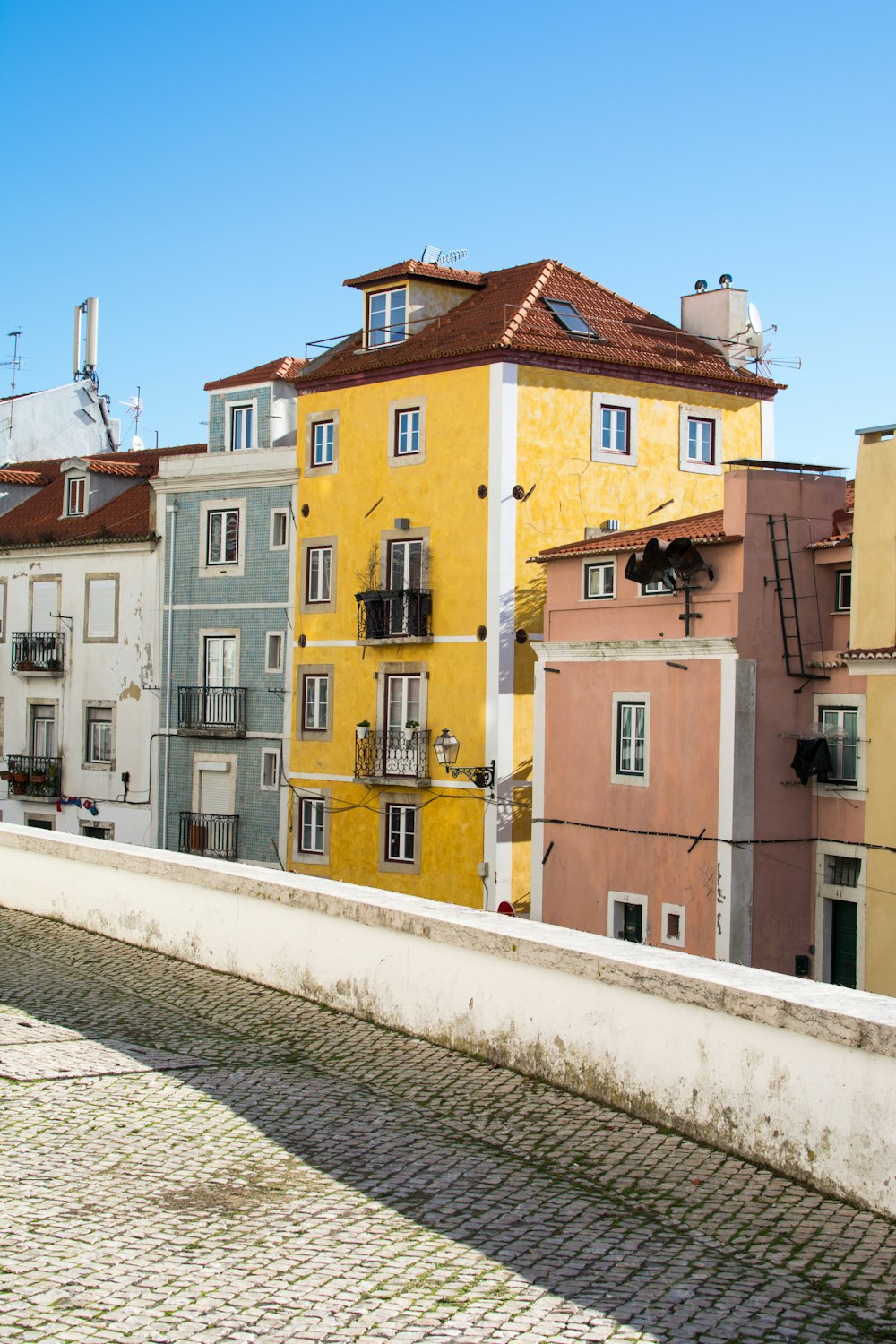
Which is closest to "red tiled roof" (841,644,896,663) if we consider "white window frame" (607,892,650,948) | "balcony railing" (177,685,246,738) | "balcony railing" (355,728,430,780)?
"white window frame" (607,892,650,948)

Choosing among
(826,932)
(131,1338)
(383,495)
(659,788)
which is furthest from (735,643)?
(131,1338)

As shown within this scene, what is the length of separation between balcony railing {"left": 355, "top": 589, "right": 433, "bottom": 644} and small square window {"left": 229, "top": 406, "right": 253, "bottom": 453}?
19.8 ft

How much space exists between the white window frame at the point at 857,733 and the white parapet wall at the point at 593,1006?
15.8 m

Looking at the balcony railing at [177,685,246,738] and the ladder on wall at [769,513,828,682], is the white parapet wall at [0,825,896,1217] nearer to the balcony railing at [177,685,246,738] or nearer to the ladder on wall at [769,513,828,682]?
the ladder on wall at [769,513,828,682]

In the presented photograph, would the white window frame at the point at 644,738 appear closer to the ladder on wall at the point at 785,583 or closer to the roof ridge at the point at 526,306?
the ladder on wall at the point at 785,583

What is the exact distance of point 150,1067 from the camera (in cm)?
925

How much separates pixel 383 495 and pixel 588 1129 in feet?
91.7

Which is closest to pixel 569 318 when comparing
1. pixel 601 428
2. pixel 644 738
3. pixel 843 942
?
pixel 601 428

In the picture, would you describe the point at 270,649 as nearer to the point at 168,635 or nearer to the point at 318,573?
the point at 318,573

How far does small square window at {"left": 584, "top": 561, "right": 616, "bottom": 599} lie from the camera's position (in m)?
29.5

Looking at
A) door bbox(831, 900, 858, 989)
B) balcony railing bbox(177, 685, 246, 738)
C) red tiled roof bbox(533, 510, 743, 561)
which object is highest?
red tiled roof bbox(533, 510, 743, 561)

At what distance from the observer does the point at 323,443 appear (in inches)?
1455

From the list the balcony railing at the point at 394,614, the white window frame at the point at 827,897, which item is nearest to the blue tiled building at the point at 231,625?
the balcony railing at the point at 394,614

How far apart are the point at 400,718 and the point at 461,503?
4797 mm
